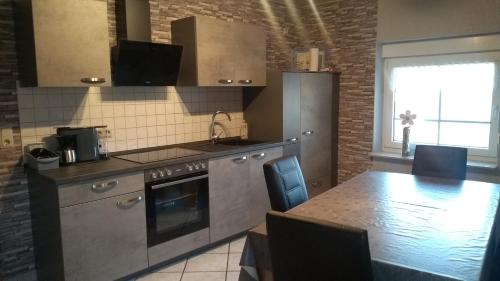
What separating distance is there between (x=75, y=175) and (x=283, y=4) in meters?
3.30

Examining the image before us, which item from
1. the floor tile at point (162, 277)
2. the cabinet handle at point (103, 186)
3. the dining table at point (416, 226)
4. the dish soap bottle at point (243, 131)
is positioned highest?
the dish soap bottle at point (243, 131)

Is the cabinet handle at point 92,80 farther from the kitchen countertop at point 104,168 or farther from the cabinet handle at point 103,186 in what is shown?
the cabinet handle at point 103,186

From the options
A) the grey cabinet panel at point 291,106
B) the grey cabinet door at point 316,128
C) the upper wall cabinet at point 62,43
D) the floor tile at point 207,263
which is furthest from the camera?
the grey cabinet door at point 316,128

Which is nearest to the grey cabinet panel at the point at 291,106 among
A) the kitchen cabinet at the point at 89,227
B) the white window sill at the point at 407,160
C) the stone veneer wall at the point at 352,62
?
the stone veneer wall at the point at 352,62

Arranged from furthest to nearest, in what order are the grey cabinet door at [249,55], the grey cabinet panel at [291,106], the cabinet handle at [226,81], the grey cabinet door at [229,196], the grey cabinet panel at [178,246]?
1. the grey cabinet panel at [291,106]
2. the grey cabinet door at [249,55]
3. the cabinet handle at [226,81]
4. the grey cabinet door at [229,196]
5. the grey cabinet panel at [178,246]

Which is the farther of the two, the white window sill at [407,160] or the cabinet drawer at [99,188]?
the white window sill at [407,160]

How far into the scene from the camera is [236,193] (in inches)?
135

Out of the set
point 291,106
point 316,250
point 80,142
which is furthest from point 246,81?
point 316,250

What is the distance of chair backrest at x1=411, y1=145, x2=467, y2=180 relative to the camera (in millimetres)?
2844

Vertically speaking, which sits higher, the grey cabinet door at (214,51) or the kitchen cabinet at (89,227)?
the grey cabinet door at (214,51)

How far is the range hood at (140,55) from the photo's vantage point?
2.84m

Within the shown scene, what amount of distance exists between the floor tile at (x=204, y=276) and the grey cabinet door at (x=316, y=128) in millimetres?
1665

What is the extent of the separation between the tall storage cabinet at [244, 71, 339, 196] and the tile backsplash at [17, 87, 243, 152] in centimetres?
28

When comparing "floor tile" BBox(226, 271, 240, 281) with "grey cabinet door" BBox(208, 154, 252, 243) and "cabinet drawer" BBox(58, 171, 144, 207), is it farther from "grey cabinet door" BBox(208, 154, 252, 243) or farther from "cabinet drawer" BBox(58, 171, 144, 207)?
"cabinet drawer" BBox(58, 171, 144, 207)
